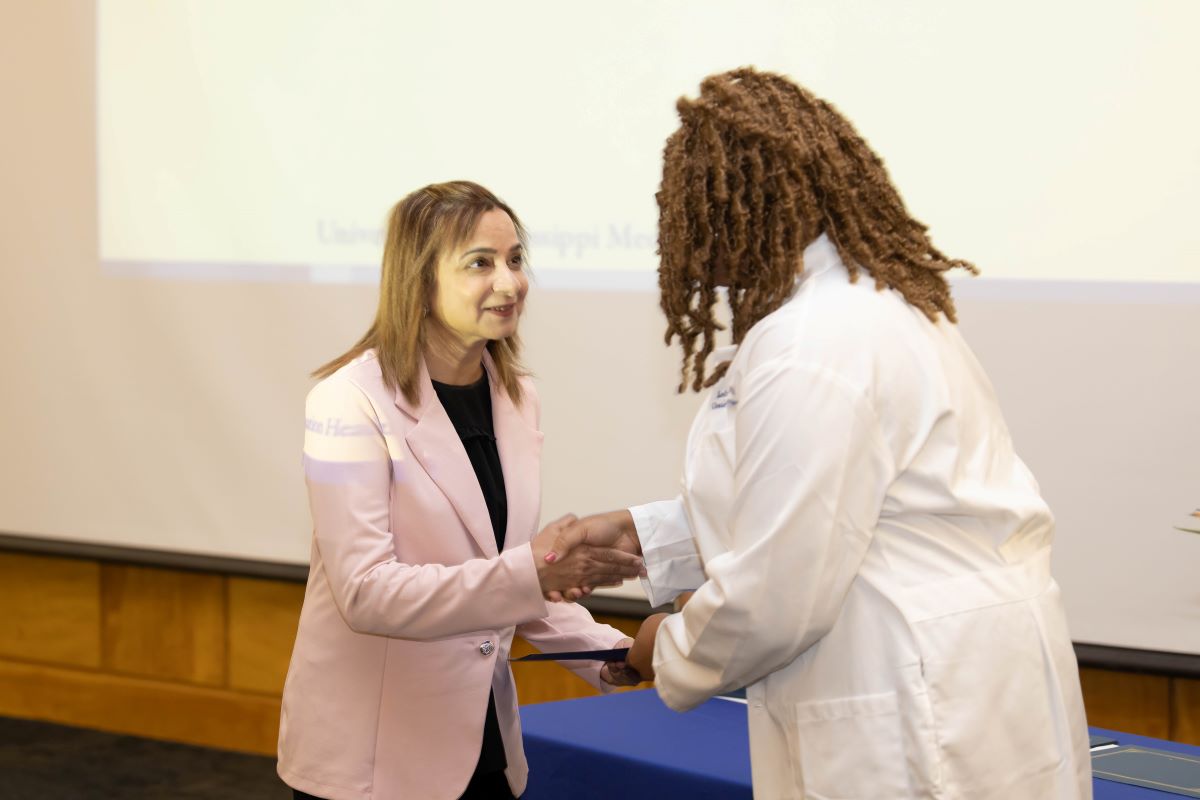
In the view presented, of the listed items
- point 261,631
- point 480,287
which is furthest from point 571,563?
point 261,631

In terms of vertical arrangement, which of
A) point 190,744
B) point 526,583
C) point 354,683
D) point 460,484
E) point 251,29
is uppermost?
point 251,29

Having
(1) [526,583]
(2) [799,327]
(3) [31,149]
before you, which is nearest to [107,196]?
(3) [31,149]

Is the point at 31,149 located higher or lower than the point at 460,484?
higher

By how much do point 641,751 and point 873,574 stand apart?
0.83m

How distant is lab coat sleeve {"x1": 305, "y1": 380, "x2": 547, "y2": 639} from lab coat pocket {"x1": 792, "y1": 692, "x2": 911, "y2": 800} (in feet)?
1.53

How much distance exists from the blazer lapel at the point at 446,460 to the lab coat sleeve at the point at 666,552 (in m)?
0.22

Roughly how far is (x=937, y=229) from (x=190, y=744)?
9.28 feet

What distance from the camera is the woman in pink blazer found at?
63.7 inches

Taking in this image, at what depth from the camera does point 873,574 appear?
1290 mm

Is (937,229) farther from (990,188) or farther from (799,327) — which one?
(799,327)

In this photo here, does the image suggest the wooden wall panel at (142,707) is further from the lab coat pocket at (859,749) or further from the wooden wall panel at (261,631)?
the lab coat pocket at (859,749)

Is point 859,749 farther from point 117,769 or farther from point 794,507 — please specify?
point 117,769

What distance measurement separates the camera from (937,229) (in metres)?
2.85

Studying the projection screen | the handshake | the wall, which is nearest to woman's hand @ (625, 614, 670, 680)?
the handshake
